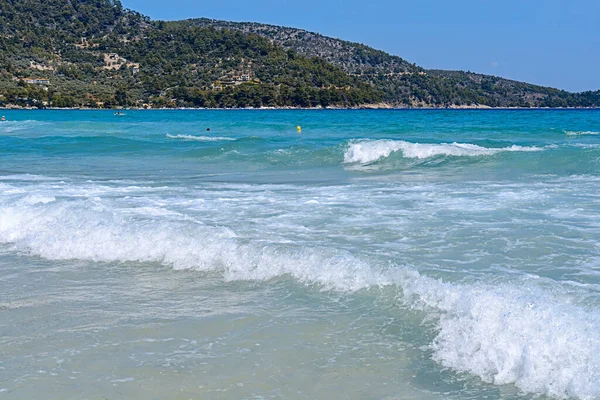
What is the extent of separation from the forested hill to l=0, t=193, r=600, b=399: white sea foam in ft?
372

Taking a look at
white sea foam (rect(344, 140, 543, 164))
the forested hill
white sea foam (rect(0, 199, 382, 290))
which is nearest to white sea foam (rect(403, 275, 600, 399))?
white sea foam (rect(0, 199, 382, 290))

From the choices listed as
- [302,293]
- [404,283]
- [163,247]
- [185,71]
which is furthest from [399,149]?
[185,71]

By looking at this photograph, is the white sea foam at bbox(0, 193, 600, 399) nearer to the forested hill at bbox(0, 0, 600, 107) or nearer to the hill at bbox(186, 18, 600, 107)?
the forested hill at bbox(0, 0, 600, 107)

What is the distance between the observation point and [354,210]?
37.5 feet

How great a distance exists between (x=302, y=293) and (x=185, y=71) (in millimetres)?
148115

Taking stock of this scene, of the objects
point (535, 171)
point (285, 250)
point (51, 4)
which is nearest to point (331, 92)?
point (51, 4)

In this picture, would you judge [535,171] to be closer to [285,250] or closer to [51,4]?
[285,250]

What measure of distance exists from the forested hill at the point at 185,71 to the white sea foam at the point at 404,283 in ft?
372

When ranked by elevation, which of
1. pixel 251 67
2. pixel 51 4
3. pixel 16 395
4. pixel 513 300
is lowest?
pixel 16 395

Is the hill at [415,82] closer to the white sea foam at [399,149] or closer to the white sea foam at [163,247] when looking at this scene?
the white sea foam at [399,149]

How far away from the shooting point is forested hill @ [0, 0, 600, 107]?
12975cm

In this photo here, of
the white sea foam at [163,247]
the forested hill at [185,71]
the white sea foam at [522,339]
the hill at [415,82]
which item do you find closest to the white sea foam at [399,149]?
the white sea foam at [163,247]

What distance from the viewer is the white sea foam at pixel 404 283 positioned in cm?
489

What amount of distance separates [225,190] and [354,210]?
427 centimetres
